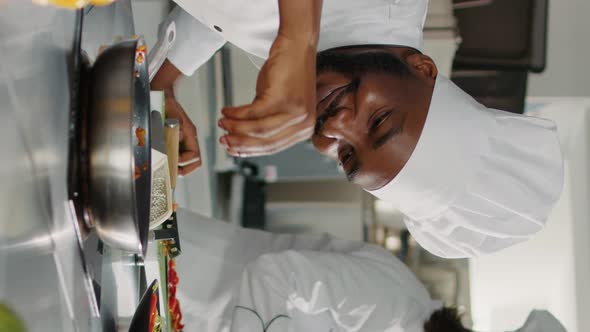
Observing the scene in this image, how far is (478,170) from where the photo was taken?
729 mm

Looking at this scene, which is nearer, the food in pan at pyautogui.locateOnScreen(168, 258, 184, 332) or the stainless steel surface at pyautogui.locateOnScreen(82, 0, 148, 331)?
the stainless steel surface at pyautogui.locateOnScreen(82, 0, 148, 331)

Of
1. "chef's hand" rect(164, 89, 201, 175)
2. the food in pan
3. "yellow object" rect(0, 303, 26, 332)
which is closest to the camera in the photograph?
"yellow object" rect(0, 303, 26, 332)

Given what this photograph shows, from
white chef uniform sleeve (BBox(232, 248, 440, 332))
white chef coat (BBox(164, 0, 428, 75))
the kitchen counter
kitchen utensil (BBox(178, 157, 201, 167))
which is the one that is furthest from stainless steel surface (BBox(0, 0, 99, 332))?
white chef uniform sleeve (BBox(232, 248, 440, 332))

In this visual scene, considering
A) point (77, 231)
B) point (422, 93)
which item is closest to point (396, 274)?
point (422, 93)

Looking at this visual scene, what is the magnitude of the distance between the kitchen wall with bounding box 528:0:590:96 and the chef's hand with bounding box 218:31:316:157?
1.58 m

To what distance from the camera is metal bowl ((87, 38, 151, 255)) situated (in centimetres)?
47

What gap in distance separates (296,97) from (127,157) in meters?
0.14

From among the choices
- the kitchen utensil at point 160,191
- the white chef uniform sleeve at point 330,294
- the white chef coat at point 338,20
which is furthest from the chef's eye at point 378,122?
the white chef uniform sleeve at point 330,294

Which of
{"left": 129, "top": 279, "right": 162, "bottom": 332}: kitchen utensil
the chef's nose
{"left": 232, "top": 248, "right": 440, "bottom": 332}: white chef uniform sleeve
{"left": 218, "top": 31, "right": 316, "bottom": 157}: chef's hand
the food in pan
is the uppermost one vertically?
{"left": 218, "top": 31, "right": 316, "bottom": 157}: chef's hand

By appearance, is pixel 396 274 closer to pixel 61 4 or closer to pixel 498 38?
pixel 498 38

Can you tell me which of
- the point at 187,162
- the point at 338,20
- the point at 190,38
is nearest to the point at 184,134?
the point at 187,162

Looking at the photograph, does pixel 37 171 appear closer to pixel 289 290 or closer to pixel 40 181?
pixel 40 181

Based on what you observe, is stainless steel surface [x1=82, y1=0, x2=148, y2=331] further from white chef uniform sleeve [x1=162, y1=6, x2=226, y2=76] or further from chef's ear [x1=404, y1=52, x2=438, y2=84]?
chef's ear [x1=404, y1=52, x2=438, y2=84]

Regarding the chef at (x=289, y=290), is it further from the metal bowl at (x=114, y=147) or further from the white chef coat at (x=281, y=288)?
the metal bowl at (x=114, y=147)
